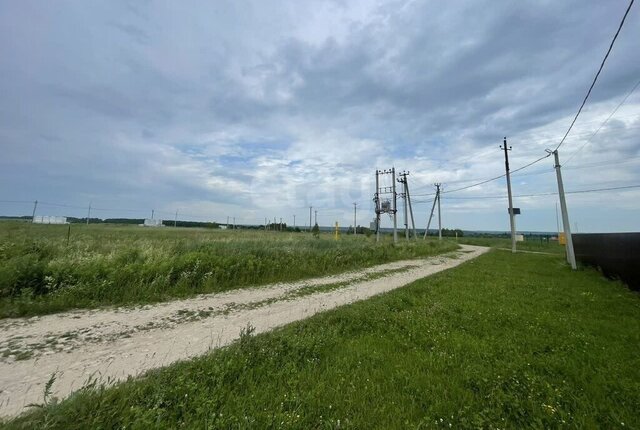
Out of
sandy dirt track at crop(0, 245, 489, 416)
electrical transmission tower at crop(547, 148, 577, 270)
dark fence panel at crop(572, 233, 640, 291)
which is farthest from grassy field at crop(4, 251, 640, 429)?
electrical transmission tower at crop(547, 148, 577, 270)

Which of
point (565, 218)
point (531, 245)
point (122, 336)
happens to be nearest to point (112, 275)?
point (122, 336)

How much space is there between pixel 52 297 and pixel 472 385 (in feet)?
29.8

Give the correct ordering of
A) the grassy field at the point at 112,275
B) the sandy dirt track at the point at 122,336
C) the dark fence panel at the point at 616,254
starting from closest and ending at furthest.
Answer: the sandy dirt track at the point at 122,336, the grassy field at the point at 112,275, the dark fence panel at the point at 616,254

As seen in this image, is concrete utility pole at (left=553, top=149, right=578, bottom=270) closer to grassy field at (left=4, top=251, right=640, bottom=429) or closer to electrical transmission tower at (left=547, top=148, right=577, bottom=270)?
electrical transmission tower at (left=547, top=148, right=577, bottom=270)

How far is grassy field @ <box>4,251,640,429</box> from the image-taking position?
294 centimetres

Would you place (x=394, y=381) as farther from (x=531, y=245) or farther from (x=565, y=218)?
(x=531, y=245)

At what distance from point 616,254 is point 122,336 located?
1786cm

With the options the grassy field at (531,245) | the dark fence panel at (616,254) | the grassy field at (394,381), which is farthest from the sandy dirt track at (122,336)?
the grassy field at (531,245)

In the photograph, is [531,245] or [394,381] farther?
[531,245]

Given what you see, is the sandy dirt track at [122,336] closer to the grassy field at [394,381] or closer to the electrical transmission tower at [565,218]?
the grassy field at [394,381]

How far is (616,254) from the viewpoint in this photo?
12516 mm

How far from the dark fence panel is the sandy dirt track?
10.7m

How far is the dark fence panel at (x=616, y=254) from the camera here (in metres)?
10.9

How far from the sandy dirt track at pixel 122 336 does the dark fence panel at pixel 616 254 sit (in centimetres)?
1068
